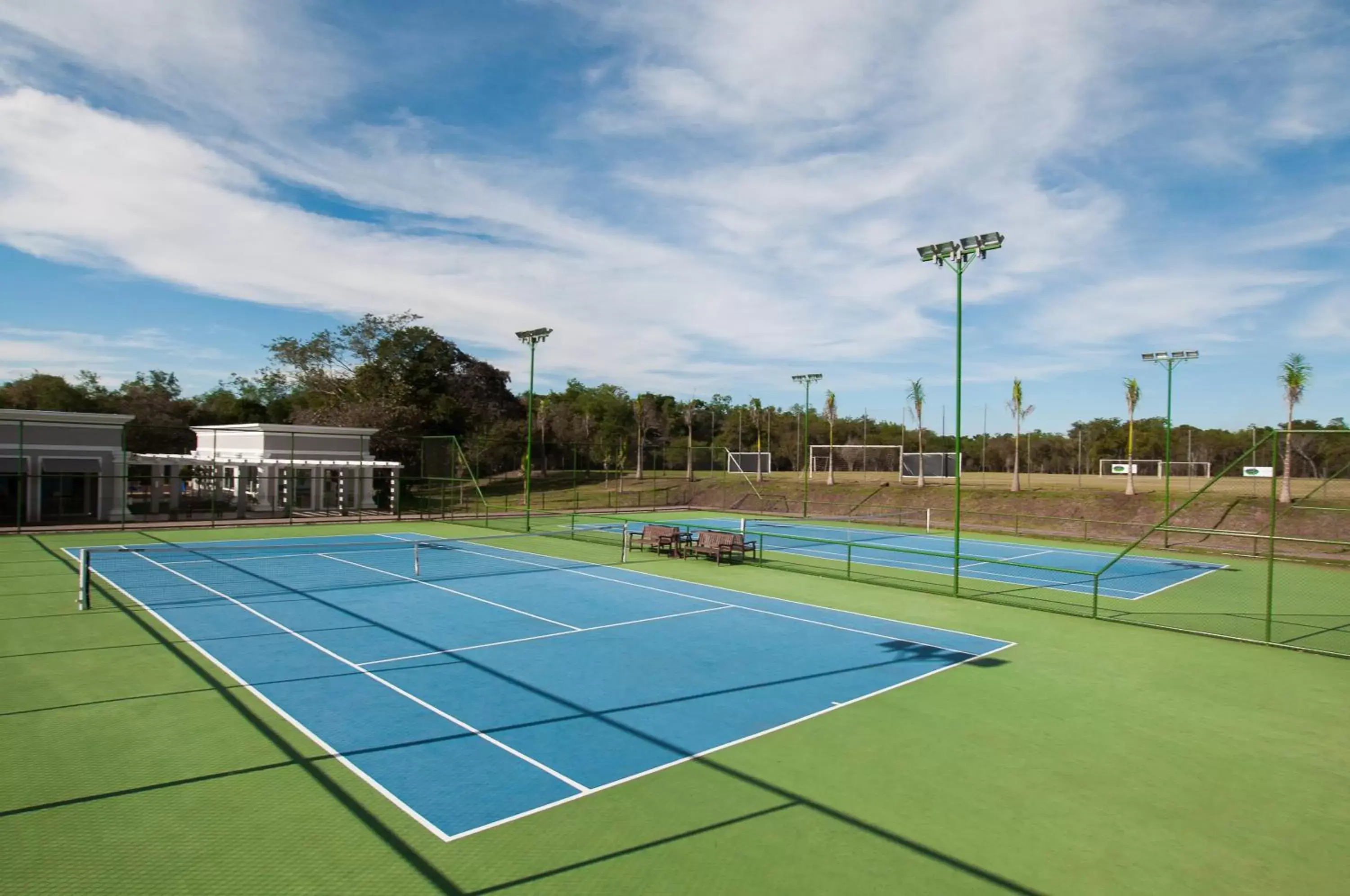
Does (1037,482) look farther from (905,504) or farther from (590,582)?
(590,582)

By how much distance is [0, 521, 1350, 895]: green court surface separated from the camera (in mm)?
5812

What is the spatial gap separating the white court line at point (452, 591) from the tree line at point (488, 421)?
17.1m

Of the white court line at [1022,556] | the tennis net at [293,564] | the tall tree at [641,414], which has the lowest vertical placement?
the white court line at [1022,556]

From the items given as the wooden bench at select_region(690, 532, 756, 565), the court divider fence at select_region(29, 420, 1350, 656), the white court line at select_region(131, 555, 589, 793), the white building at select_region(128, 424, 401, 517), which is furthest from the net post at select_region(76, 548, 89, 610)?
the white building at select_region(128, 424, 401, 517)

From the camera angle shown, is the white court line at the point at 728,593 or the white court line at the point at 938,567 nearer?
the white court line at the point at 728,593

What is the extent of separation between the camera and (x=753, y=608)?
54.4 ft

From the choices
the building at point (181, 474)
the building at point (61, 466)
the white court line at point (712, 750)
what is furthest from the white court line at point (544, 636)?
the building at point (61, 466)

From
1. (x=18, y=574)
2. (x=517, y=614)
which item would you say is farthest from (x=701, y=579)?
(x=18, y=574)

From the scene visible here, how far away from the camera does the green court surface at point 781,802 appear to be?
5.81 metres

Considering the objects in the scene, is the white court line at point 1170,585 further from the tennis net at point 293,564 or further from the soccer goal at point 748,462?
the soccer goal at point 748,462

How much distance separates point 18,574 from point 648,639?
52.8 ft

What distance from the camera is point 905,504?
143 ft

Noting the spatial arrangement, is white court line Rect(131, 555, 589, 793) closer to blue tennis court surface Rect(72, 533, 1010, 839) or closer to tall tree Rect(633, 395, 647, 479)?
blue tennis court surface Rect(72, 533, 1010, 839)

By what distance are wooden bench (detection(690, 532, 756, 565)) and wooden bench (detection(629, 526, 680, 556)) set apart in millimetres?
556
